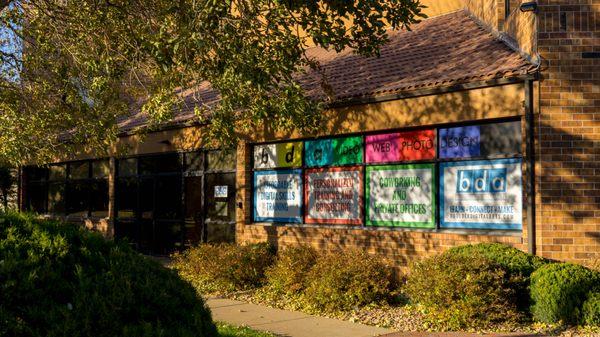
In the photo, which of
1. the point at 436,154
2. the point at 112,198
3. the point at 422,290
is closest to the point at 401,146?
the point at 436,154

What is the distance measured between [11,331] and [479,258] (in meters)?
7.19

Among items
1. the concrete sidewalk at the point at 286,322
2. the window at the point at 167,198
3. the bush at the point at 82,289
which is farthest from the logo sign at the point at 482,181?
the bush at the point at 82,289

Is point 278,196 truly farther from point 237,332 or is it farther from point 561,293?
point 561,293

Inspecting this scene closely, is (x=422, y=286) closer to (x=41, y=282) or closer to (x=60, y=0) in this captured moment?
(x=41, y=282)

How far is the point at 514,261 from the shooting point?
396 inches

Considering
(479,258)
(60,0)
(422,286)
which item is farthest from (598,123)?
(60,0)

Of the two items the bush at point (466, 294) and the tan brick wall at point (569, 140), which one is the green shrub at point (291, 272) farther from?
the tan brick wall at point (569, 140)

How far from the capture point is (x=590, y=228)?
35.6 feet

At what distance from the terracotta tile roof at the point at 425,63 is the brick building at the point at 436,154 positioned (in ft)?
0.16

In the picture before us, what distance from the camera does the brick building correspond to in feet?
36.2

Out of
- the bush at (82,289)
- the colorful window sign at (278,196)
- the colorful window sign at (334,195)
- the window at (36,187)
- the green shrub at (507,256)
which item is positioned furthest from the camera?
the window at (36,187)

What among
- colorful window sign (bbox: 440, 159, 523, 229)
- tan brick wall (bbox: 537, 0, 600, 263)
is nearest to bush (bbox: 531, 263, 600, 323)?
tan brick wall (bbox: 537, 0, 600, 263)

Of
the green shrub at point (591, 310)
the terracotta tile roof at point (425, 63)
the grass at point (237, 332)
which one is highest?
the terracotta tile roof at point (425, 63)

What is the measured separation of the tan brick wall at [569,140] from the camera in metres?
10.9
